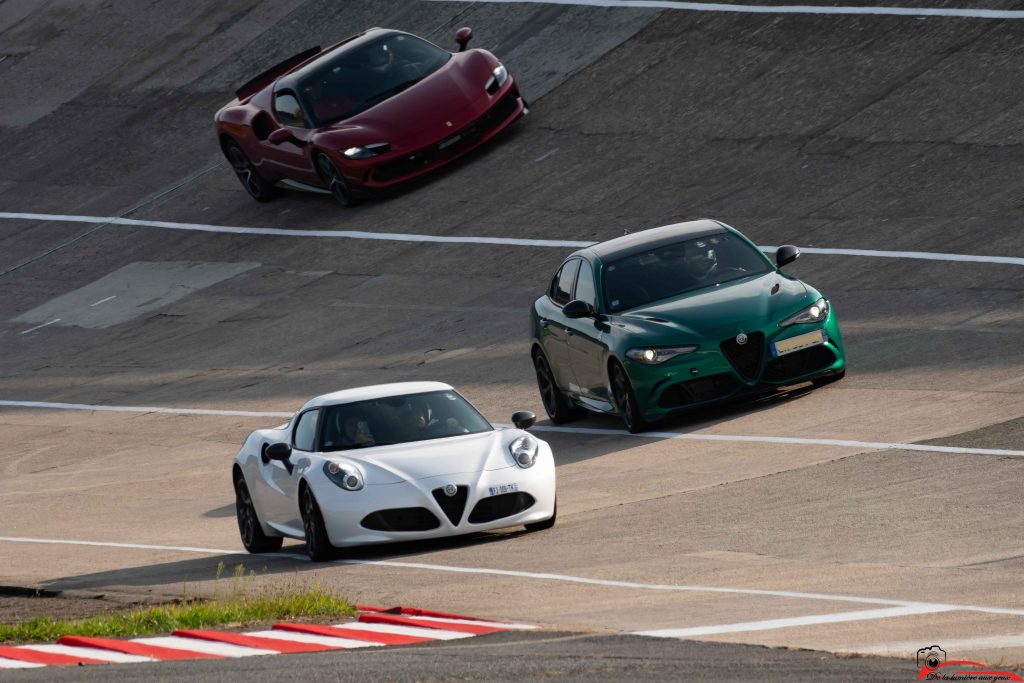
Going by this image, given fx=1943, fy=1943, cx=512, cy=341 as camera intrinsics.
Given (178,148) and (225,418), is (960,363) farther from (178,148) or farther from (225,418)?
(178,148)

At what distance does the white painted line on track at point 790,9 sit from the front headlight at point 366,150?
6009 millimetres

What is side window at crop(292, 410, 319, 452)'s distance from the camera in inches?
571

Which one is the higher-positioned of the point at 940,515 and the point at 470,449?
the point at 470,449

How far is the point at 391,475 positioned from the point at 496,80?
15.2 metres

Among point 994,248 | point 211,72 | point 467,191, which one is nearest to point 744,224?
point 994,248

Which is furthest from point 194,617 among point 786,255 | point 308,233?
point 308,233

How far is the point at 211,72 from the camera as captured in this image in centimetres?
3644

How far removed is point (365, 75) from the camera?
93.1 feet

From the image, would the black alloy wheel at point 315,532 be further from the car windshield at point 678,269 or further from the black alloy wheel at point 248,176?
the black alloy wheel at point 248,176

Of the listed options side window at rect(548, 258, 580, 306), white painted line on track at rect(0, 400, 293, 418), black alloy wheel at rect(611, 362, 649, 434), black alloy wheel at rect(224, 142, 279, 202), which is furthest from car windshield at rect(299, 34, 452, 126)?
black alloy wheel at rect(611, 362, 649, 434)

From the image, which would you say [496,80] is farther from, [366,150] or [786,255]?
[786,255]

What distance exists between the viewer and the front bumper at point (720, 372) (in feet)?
54.1

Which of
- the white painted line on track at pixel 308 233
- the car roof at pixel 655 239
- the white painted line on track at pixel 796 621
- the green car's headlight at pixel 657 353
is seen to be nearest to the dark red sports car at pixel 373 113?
the white painted line on track at pixel 308 233

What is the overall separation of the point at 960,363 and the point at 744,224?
6534mm
